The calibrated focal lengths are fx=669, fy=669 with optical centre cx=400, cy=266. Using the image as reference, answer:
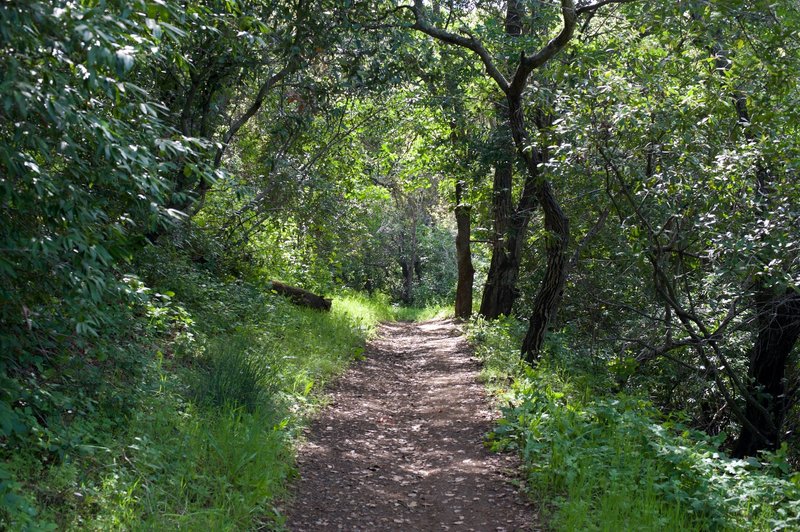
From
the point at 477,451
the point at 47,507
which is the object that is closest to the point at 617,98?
the point at 477,451

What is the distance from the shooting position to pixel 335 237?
50.5 feet

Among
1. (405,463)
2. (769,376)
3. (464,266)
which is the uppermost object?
(464,266)

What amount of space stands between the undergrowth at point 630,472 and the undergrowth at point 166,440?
2.25 meters

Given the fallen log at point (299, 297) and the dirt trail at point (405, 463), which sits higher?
the fallen log at point (299, 297)

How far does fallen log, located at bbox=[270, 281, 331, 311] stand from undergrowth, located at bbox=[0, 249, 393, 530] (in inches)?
213

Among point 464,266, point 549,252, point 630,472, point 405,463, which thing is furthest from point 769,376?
point 464,266

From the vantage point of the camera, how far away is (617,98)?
7344mm

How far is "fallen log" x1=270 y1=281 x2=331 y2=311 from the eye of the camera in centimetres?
1448

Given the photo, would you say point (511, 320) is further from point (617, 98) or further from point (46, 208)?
point (46, 208)

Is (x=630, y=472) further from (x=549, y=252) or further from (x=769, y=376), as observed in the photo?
(x=549, y=252)

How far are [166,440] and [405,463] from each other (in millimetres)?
2574

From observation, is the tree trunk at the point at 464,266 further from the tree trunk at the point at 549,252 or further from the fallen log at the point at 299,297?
the tree trunk at the point at 549,252

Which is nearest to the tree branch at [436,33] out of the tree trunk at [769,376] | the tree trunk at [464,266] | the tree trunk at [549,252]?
the tree trunk at [549,252]

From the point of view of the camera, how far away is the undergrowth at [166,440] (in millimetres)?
3973
